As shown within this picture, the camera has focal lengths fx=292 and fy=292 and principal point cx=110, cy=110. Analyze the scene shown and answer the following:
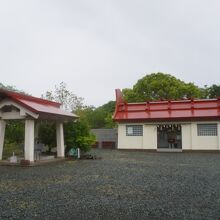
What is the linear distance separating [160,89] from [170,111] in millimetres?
14771

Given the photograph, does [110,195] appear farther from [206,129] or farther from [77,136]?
[206,129]

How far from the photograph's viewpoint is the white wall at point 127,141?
25234mm

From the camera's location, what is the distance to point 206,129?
23.4 m

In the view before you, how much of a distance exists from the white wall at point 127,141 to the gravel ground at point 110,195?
13.5 metres

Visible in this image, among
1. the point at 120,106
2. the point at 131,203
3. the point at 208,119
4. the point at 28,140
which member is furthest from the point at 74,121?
the point at 131,203

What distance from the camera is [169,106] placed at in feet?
83.5

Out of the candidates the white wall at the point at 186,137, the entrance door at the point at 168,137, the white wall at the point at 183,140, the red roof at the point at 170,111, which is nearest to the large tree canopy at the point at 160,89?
the entrance door at the point at 168,137

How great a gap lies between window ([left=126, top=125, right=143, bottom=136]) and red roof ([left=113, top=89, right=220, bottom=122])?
0.73m

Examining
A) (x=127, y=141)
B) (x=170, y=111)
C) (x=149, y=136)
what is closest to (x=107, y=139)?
(x=127, y=141)

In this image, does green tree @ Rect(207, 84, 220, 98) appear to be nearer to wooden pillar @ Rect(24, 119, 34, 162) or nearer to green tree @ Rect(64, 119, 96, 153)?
green tree @ Rect(64, 119, 96, 153)

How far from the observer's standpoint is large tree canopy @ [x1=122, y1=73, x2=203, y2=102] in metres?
38.5

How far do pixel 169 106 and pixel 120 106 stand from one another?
4.54 metres

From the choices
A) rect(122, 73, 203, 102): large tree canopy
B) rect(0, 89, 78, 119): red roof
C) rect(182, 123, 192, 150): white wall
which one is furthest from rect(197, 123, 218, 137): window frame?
rect(122, 73, 203, 102): large tree canopy

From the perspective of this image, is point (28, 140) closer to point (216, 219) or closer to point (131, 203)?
point (131, 203)
